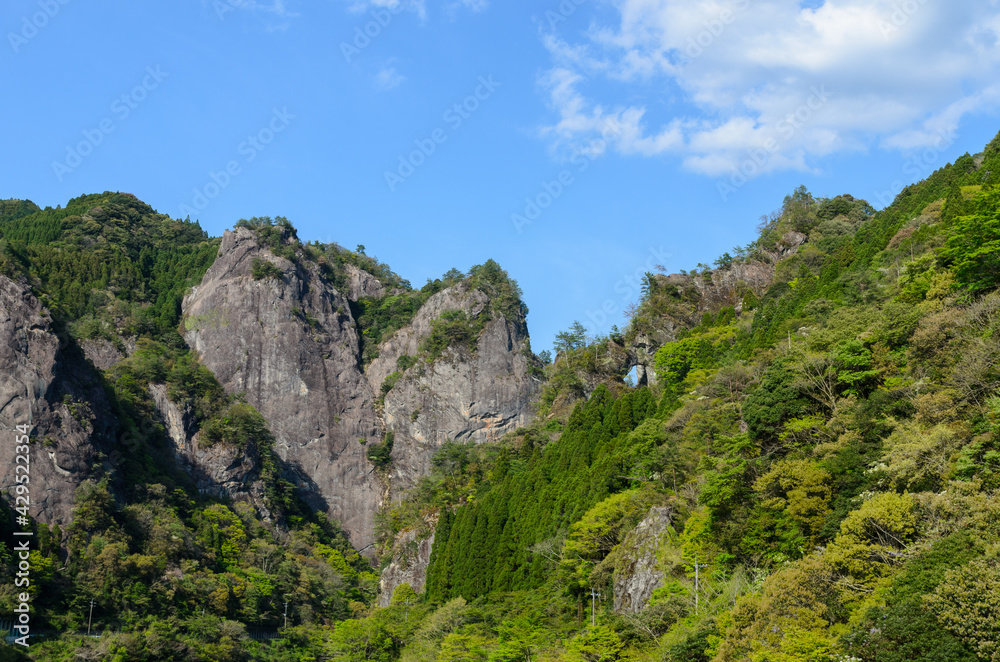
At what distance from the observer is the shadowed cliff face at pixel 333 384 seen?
101625 mm

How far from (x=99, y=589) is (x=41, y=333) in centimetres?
2396

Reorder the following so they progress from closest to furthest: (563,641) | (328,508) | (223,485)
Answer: (563,641), (223,485), (328,508)

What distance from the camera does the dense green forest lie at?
79.6ft

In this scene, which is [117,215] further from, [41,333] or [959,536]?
[959,536]

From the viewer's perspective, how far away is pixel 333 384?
353ft

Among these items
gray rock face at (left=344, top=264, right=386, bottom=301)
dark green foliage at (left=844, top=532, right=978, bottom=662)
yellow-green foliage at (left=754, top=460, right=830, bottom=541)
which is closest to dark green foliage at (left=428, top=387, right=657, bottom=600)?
yellow-green foliage at (left=754, top=460, right=830, bottom=541)

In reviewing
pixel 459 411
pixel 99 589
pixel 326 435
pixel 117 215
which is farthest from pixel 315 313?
pixel 99 589

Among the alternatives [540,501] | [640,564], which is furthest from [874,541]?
[540,501]

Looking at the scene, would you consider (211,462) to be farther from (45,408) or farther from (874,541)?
(874,541)

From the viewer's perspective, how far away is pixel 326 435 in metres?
104

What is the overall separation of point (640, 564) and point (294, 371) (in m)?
Result: 73.9

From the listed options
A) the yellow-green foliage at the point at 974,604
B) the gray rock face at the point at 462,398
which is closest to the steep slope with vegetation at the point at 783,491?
the yellow-green foliage at the point at 974,604

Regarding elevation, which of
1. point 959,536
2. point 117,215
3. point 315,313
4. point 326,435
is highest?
point 117,215

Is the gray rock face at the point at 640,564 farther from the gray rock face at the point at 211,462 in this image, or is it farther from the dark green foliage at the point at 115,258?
the dark green foliage at the point at 115,258
